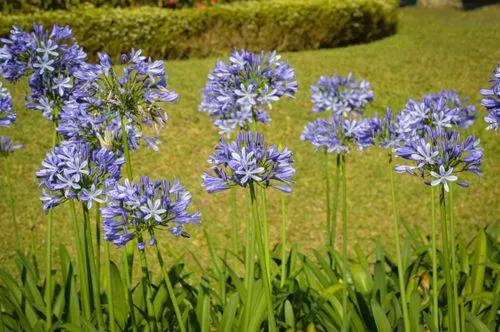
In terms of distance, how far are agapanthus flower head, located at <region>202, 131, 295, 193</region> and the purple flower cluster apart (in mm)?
996

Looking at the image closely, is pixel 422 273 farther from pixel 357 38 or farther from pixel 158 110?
pixel 357 38

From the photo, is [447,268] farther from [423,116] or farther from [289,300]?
[289,300]

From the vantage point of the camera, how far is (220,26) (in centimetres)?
1212

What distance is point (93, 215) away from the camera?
8.13 m

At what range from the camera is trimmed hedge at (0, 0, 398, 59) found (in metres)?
11.4

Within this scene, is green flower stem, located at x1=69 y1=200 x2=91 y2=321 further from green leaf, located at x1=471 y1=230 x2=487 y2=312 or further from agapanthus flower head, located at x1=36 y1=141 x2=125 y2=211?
green leaf, located at x1=471 y1=230 x2=487 y2=312

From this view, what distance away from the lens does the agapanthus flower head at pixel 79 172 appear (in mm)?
3037

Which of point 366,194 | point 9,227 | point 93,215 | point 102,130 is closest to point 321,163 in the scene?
point 366,194

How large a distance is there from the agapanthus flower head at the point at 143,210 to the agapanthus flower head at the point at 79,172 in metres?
0.13

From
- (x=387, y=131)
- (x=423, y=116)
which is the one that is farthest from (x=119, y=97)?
(x=423, y=116)

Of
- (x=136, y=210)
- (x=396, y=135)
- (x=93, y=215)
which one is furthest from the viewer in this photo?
(x=93, y=215)

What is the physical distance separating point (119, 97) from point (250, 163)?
65 cm

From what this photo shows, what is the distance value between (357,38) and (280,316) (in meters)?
10.1

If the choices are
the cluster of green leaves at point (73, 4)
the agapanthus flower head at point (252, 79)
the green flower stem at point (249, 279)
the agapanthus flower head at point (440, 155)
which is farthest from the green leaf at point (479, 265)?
the cluster of green leaves at point (73, 4)
